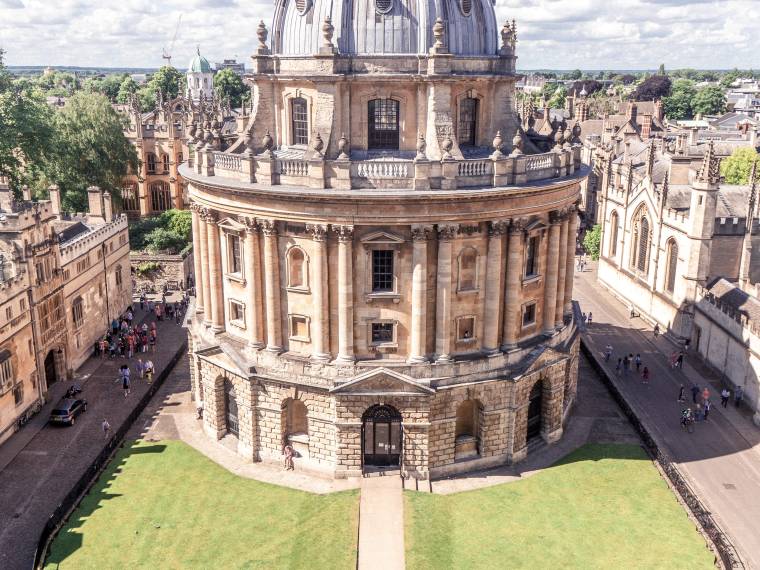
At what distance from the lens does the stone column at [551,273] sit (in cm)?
3984

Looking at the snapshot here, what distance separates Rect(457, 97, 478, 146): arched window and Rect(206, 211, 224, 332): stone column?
1458 cm

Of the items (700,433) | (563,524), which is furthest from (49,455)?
(700,433)

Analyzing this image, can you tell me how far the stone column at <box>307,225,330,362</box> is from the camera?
35.7 meters

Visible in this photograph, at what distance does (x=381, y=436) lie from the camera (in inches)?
1499

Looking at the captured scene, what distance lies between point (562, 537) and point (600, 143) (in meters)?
80.8

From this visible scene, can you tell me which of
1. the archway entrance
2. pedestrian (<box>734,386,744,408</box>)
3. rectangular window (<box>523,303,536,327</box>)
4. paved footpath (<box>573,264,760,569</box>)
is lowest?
paved footpath (<box>573,264,760,569</box>)

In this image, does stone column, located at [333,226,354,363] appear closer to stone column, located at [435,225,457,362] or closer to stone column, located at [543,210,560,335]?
stone column, located at [435,225,457,362]

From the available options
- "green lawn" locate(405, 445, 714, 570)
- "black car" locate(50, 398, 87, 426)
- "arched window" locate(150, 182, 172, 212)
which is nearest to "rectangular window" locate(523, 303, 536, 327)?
"green lawn" locate(405, 445, 714, 570)

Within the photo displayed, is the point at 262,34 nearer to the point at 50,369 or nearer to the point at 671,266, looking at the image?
the point at 50,369

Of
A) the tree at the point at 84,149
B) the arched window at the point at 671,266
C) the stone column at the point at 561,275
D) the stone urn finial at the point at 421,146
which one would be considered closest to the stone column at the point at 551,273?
the stone column at the point at 561,275

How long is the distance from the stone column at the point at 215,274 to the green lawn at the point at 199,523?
27.0 feet

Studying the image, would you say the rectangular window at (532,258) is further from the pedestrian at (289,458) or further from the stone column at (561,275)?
the pedestrian at (289,458)

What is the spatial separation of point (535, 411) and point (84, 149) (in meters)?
59.2

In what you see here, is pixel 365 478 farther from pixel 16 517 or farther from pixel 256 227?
pixel 16 517
